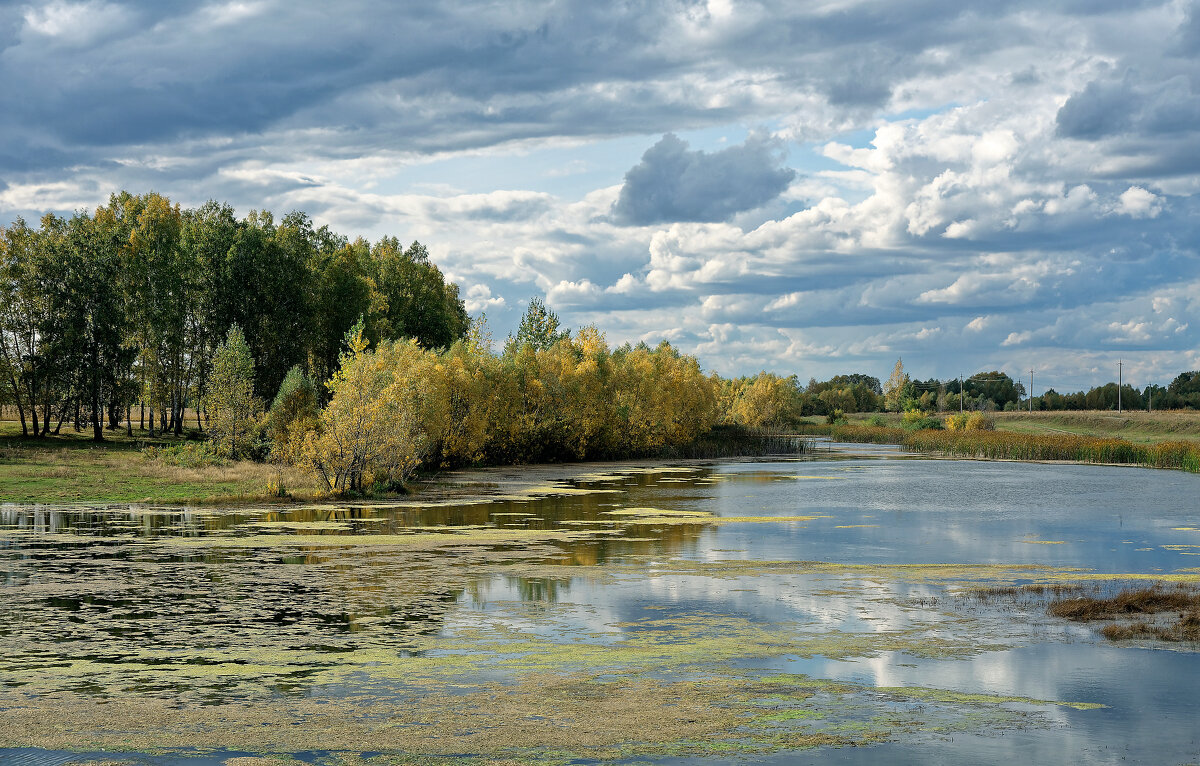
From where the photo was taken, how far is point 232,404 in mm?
46812

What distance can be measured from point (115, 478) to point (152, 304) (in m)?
27.6

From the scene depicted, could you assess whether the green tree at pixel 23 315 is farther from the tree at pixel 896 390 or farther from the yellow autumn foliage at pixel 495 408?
the tree at pixel 896 390

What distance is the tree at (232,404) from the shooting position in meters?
46.4

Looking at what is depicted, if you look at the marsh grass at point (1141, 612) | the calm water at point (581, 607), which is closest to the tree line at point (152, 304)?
the calm water at point (581, 607)

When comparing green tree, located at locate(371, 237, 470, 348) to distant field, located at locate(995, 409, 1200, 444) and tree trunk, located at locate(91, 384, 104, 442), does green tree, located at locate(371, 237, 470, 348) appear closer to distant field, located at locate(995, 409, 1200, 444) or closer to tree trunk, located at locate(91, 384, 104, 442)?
tree trunk, located at locate(91, 384, 104, 442)

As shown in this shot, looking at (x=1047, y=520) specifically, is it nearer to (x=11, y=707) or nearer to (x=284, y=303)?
(x=11, y=707)

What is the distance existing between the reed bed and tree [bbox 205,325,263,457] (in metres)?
51.5

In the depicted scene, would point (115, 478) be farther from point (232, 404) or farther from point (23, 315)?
point (23, 315)

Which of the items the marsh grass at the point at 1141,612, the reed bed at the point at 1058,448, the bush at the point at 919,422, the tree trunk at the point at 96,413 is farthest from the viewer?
the bush at the point at 919,422

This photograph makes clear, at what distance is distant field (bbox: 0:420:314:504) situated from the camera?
105ft

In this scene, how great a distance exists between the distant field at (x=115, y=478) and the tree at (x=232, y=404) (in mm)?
1836

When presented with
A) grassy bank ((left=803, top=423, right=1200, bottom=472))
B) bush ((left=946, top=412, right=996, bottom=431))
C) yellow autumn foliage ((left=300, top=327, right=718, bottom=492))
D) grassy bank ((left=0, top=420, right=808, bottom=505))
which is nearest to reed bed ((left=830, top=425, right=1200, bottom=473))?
grassy bank ((left=803, top=423, right=1200, bottom=472))

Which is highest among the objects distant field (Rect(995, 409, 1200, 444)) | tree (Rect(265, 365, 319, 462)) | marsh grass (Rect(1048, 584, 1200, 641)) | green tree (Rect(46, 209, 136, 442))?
green tree (Rect(46, 209, 136, 442))

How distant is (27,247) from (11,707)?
192 feet
